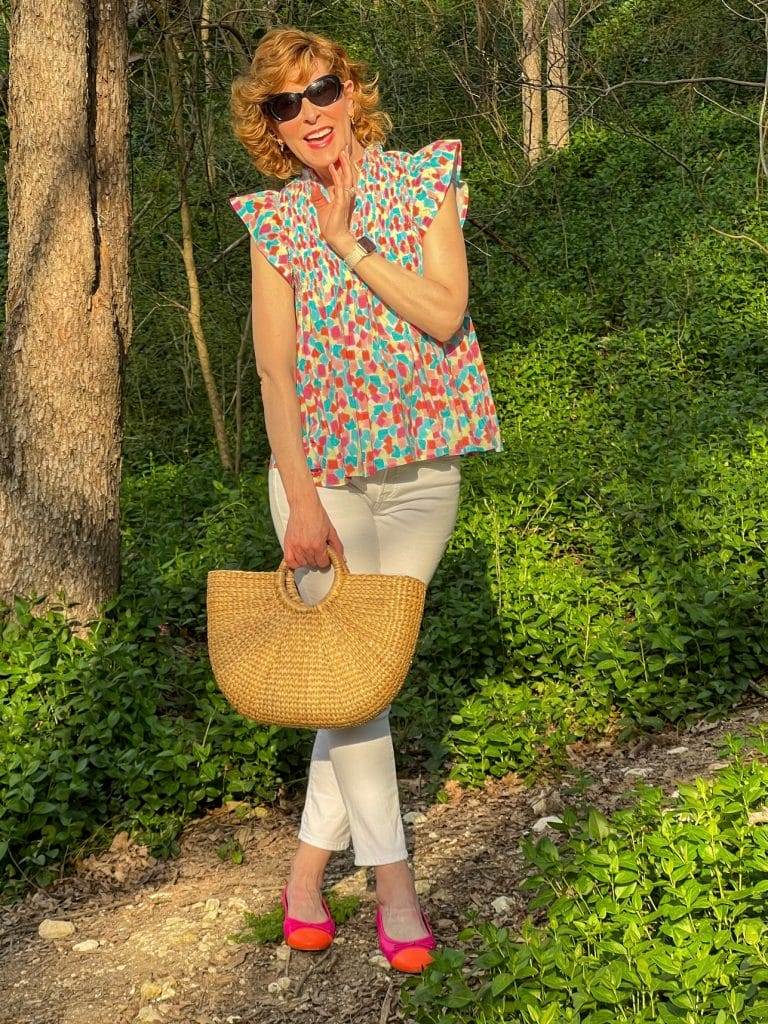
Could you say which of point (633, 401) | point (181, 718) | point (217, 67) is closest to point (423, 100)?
point (217, 67)

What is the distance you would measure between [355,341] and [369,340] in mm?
35

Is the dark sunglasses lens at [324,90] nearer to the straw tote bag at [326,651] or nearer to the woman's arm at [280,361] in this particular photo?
the woman's arm at [280,361]

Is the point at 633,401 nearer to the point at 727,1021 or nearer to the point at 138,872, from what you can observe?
the point at 138,872

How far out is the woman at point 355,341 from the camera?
3.00 metres

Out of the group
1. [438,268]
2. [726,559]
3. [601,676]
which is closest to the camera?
[438,268]

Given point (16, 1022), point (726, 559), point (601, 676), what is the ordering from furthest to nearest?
point (726, 559) < point (601, 676) < point (16, 1022)

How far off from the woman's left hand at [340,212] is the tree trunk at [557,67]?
5764 mm

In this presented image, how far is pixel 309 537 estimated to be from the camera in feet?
9.79

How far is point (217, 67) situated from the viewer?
31.4ft

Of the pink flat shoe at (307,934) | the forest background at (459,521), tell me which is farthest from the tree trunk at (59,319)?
the pink flat shoe at (307,934)

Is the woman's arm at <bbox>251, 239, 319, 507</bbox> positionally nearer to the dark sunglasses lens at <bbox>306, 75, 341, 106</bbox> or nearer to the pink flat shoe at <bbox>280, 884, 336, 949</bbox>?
the dark sunglasses lens at <bbox>306, 75, 341, 106</bbox>

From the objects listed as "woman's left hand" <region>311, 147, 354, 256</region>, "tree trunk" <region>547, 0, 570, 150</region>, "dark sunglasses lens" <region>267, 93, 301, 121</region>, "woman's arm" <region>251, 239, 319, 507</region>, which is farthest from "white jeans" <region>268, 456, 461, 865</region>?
"tree trunk" <region>547, 0, 570, 150</region>

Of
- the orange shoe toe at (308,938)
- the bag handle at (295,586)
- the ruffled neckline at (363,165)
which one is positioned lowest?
the orange shoe toe at (308,938)

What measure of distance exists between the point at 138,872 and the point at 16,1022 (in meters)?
0.90
